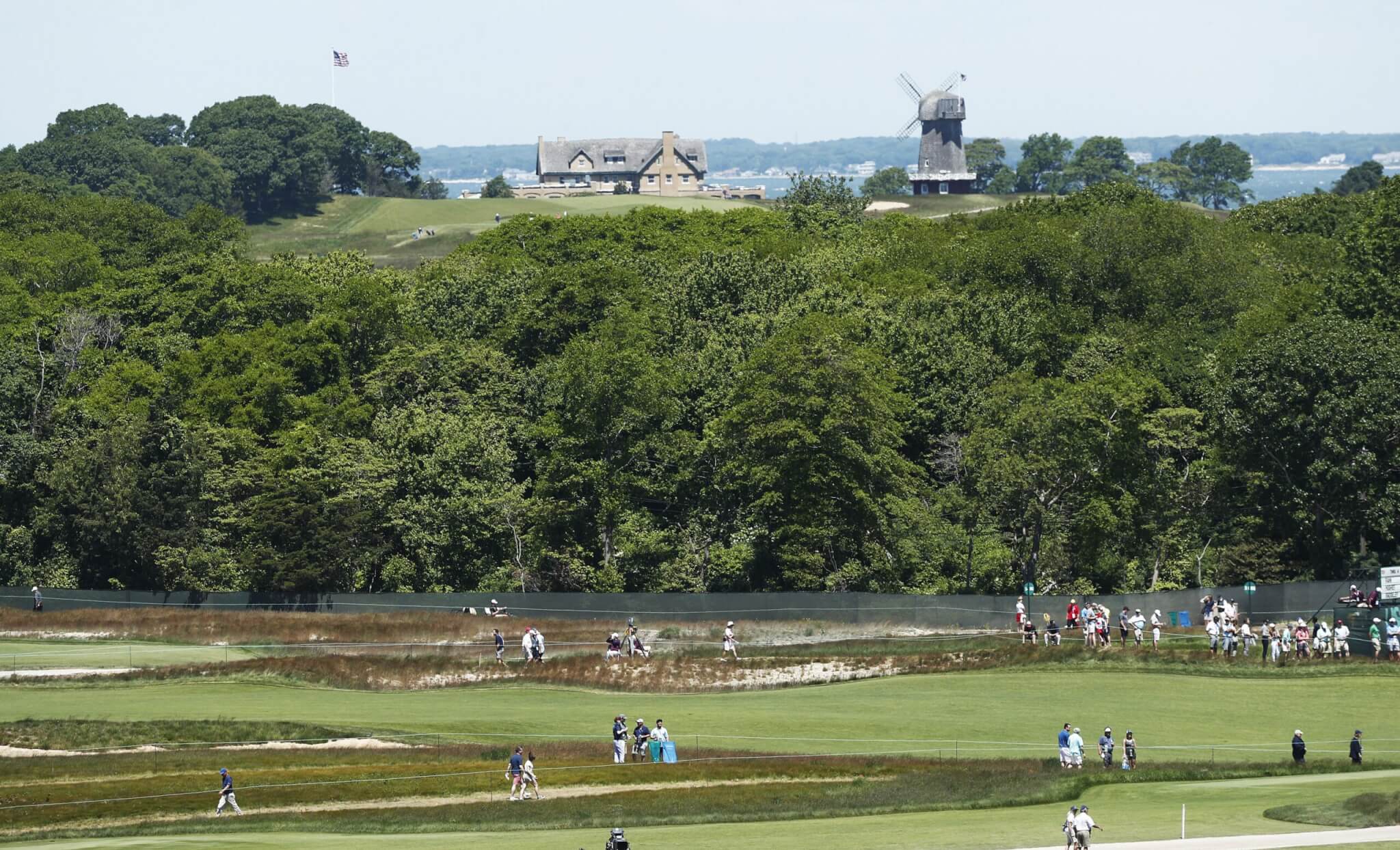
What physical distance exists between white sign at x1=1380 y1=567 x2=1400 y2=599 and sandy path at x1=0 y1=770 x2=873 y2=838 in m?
23.8

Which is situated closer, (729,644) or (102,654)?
(729,644)

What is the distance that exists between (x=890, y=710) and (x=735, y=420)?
2718 centimetres

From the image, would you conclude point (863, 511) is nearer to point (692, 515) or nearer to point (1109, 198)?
point (692, 515)

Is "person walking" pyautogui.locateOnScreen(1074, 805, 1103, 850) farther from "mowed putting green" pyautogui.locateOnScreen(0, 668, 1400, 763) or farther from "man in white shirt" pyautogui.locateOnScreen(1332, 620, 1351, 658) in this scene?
"man in white shirt" pyautogui.locateOnScreen(1332, 620, 1351, 658)

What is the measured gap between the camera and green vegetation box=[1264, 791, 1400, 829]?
45938mm

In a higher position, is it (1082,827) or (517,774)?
(1082,827)

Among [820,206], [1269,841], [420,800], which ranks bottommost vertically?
[420,800]

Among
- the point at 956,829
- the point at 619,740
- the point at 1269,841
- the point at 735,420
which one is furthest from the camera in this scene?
the point at 735,420

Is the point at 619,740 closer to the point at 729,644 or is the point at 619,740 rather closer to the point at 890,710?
the point at 890,710

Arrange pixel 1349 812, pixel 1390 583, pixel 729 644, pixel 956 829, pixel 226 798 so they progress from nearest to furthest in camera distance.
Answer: pixel 1349 812 → pixel 956 829 → pixel 226 798 → pixel 1390 583 → pixel 729 644

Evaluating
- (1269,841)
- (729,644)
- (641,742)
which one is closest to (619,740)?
(641,742)

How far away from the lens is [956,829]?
158 ft

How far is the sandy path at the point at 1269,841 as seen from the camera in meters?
43.1

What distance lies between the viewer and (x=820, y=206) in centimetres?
17062
